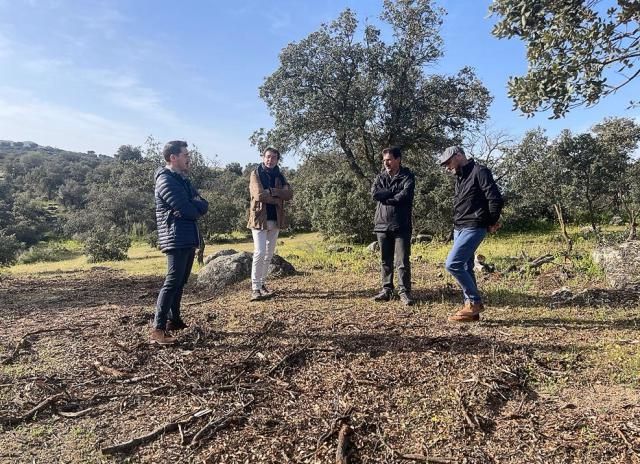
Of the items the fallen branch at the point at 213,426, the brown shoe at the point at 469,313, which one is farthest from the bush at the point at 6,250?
the brown shoe at the point at 469,313

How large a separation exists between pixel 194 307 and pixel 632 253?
6537 mm

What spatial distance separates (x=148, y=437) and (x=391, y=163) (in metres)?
4.26

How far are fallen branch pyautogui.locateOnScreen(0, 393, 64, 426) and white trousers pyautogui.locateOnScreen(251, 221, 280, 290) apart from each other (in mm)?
3271

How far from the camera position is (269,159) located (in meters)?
6.06

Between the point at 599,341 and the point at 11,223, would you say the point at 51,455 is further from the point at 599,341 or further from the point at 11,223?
the point at 11,223

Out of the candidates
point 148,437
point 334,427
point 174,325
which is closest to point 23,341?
point 174,325

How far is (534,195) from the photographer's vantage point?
1518 centimetres

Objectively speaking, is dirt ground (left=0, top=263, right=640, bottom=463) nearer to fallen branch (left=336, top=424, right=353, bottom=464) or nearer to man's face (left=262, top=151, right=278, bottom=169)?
fallen branch (left=336, top=424, right=353, bottom=464)

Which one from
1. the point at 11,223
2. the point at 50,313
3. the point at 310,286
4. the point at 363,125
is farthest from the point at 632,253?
the point at 11,223

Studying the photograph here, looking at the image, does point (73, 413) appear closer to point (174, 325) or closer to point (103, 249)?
point (174, 325)

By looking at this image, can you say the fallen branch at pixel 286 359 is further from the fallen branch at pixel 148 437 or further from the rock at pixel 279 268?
the rock at pixel 279 268

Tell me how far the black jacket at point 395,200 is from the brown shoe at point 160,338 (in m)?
2.93

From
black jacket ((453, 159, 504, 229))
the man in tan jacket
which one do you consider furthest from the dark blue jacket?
black jacket ((453, 159, 504, 229))

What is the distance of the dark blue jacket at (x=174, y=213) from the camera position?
4.23 meters
